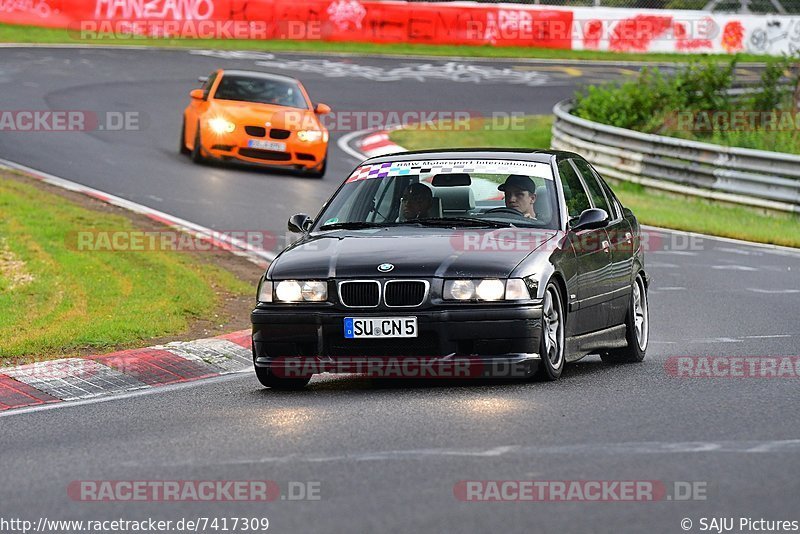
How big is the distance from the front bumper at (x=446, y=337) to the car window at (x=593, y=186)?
6.80 ft

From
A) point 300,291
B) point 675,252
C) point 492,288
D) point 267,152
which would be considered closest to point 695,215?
point 675,252

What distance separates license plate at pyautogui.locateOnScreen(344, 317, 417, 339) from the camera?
332 inches

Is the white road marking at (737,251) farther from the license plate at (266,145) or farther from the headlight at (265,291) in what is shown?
the headlight at (265,291)

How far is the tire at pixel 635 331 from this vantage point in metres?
10.4

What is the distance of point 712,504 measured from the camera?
5.77m

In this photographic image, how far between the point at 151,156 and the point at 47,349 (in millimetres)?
13071

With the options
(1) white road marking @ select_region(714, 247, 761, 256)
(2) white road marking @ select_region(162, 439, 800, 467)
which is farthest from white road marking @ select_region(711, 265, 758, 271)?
(2) white road marking @ select_region(162, 439, 800, 467)

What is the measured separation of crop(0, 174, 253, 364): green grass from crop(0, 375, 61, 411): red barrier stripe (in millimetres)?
781

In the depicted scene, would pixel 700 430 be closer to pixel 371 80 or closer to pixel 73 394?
pixel 73 394

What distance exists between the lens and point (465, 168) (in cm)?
972

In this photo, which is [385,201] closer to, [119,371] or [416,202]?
[416,202]

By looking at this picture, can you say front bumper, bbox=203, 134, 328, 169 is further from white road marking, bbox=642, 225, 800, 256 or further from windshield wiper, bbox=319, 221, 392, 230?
windshield wiper, bbox=319, 221, 392, 230

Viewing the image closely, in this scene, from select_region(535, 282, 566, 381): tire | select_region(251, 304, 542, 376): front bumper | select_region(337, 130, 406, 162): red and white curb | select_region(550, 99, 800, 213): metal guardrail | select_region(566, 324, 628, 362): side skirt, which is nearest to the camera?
select_region(251, 304, 542, 376): front bumper

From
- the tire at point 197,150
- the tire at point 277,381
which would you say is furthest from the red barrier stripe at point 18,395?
→ the tire at point 197,150
